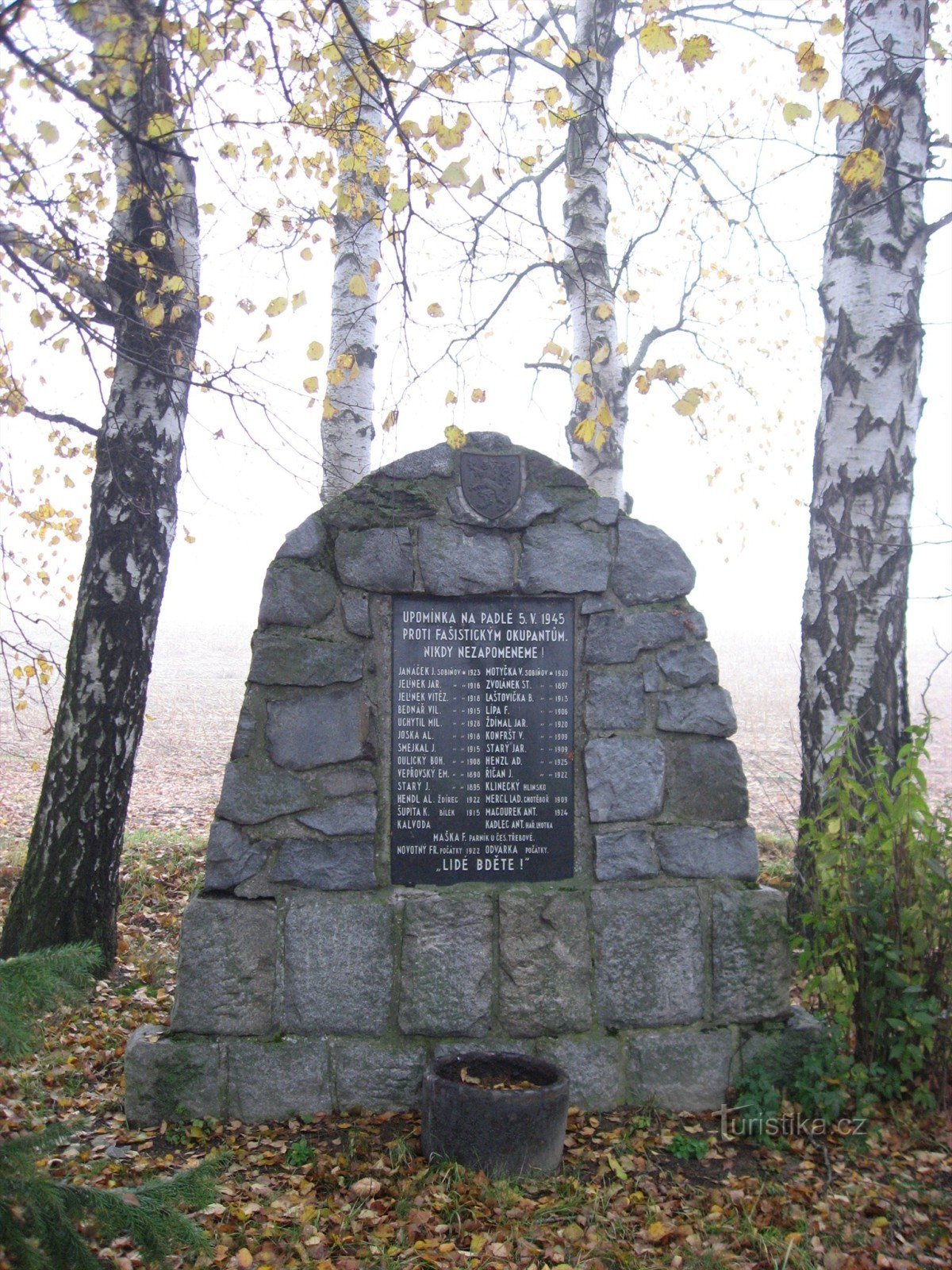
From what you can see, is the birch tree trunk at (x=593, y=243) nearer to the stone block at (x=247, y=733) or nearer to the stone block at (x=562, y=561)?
the stone block at (x=562, y=561)

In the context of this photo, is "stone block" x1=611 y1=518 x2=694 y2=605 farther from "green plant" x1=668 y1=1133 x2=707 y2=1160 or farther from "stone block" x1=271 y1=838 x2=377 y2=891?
"green plant" x1=668 y1=1133 x2=707 y2=1160

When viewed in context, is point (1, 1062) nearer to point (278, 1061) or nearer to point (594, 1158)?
point (278, 1061)

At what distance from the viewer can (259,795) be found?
386 cm

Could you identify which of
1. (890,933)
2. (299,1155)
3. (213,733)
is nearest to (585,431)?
(890,933)

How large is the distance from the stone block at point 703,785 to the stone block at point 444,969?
90 centimetres

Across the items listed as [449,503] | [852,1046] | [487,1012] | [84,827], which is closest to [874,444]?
[449,503]

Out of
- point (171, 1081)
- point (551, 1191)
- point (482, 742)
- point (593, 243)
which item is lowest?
point (551, 1191)

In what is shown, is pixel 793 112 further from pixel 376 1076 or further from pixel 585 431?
pixel 376 1076

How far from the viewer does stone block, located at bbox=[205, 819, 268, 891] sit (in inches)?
151

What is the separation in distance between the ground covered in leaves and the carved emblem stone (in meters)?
2.32

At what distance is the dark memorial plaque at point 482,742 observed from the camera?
399 cm

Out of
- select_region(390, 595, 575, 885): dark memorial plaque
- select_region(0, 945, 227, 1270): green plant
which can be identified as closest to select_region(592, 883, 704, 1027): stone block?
select_region(390, 595, 575, 885): dark memorial plaque

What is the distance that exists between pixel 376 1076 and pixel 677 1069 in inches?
45.4

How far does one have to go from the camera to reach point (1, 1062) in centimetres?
424
